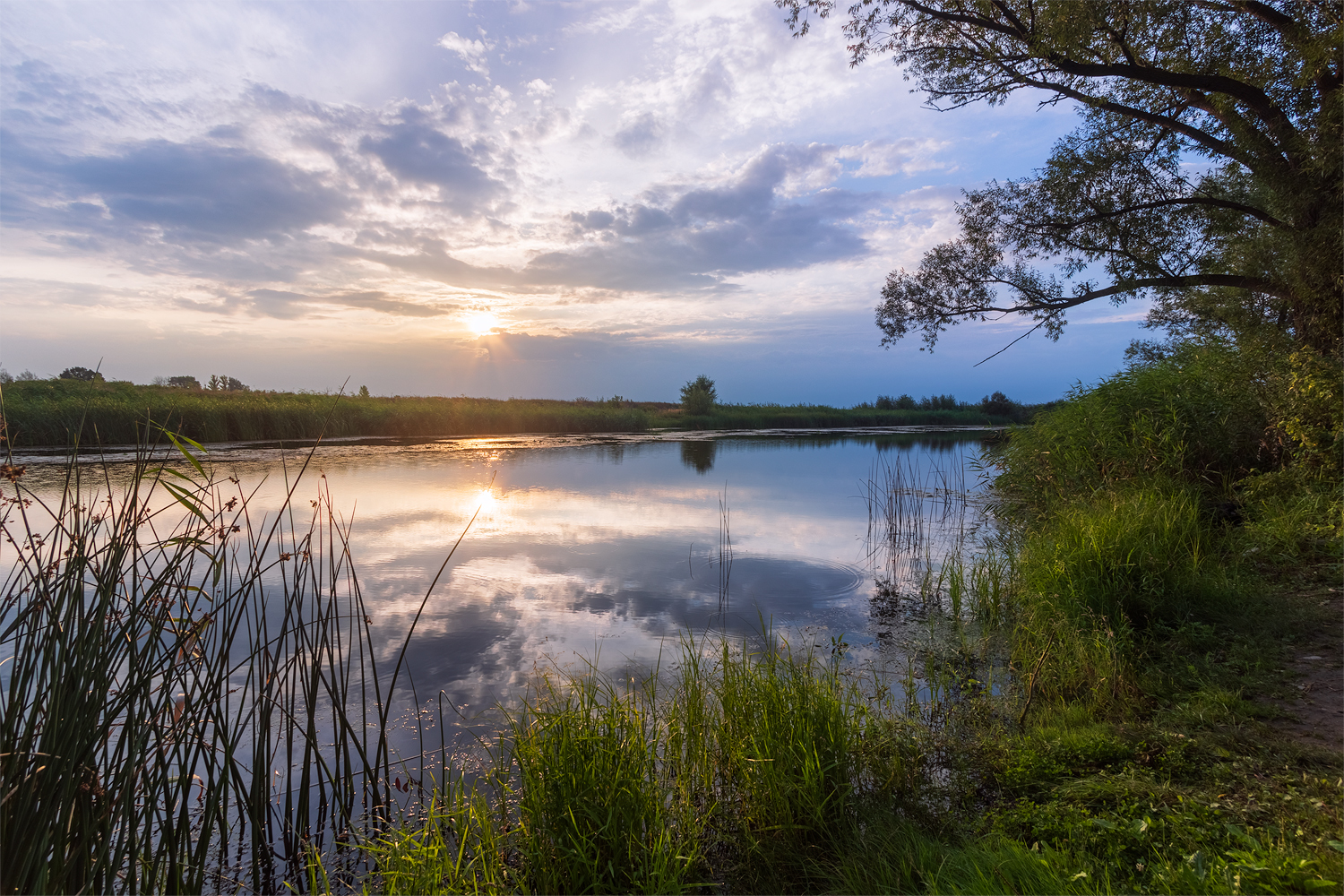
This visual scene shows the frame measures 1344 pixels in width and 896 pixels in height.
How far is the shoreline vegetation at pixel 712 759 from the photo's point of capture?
1980mm

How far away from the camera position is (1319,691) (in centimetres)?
332

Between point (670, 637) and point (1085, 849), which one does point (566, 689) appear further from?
point (1085, 849)

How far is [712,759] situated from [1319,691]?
125 inches

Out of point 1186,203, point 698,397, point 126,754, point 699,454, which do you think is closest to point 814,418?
point 698,397

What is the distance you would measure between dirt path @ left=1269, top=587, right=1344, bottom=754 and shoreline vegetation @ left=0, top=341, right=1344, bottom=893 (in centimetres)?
4

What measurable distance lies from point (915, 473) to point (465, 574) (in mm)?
11026

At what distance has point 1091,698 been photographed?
3604 mm

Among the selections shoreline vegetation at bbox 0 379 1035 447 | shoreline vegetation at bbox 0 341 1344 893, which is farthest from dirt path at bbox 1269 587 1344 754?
shoreline vegetation at bbox 0 379 1035 447

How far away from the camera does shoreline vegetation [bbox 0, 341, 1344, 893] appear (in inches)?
78.0

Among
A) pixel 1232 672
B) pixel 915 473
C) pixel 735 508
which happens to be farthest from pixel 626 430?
pixel 1232 672

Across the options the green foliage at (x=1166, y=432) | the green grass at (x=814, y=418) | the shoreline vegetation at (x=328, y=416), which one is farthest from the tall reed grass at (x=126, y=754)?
the green grass at (x=814, y=418)

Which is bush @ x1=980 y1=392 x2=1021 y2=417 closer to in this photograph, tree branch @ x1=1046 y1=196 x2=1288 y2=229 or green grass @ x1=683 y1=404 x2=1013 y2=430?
green grass @ x1=683 y1=404 x2=1013 y2=430

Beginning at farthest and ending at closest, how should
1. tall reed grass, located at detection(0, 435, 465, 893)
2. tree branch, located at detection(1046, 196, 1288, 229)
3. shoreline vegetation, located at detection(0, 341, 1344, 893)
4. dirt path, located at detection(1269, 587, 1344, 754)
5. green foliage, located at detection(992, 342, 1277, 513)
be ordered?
tree branch, located at detection(1046, 196, 1288, 229) → green foliage, located at detection(992, 342, 1277, 513) → dirt path, located at detection(1269, 587, 1344, 754) → shoreline vegetation, located at detection(0, 341, 1344, 893) → tall reed grass, located at detection(0, 435, 465, 893)

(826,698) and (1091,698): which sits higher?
(826,698)
